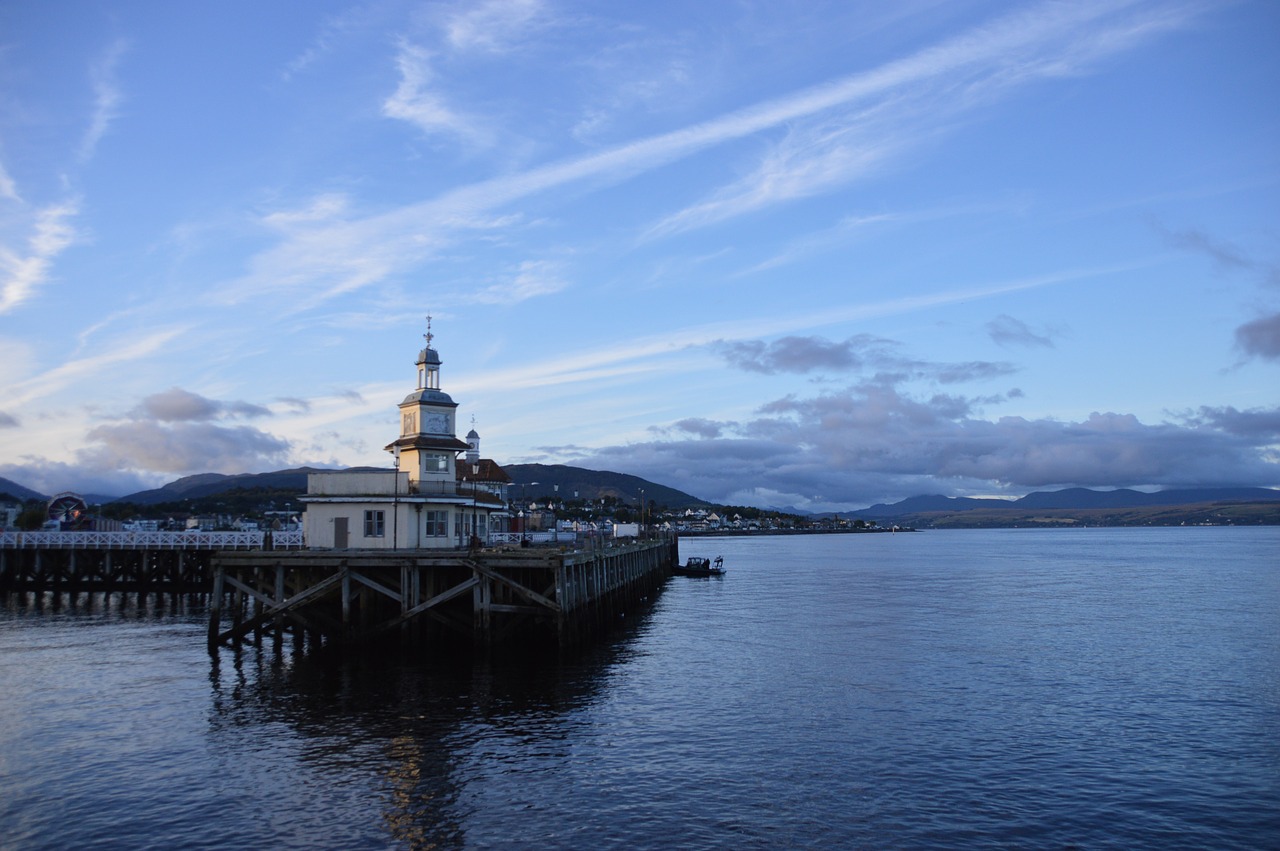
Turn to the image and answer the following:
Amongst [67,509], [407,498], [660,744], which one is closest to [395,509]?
[407,498]

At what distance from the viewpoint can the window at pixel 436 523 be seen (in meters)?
46.0

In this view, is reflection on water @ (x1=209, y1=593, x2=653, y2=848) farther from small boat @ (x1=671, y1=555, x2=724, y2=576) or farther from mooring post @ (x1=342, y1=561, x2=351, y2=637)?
small boat @ (x1=671, y1=555, x2=724, y2=576)

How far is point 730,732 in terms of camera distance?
90.5 feet

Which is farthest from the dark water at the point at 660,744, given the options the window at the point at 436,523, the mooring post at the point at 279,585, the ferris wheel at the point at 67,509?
the ferris wheel at the point at 67,509

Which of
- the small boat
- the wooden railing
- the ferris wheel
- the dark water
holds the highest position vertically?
the ferris wheel

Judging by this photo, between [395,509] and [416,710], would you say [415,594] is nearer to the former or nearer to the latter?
[395,509]

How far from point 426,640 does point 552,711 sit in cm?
1362

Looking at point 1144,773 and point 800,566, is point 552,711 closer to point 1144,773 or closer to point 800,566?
point 1144,773

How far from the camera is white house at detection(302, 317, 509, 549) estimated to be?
45.1 meters

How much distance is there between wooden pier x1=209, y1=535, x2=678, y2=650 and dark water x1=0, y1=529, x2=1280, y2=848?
1.94 meters

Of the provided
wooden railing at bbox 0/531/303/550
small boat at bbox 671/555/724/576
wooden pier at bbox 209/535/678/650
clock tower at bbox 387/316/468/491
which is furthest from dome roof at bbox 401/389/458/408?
small boat at bbox 671/555/724/576

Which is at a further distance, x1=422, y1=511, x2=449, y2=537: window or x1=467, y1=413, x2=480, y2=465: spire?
x1=467, y1=413, x2=480, y2=465: spire

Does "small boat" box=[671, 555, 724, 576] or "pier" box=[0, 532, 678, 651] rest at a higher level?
"pier" box=[0, 532, 678, 651]

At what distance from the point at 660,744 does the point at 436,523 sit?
2326cm
